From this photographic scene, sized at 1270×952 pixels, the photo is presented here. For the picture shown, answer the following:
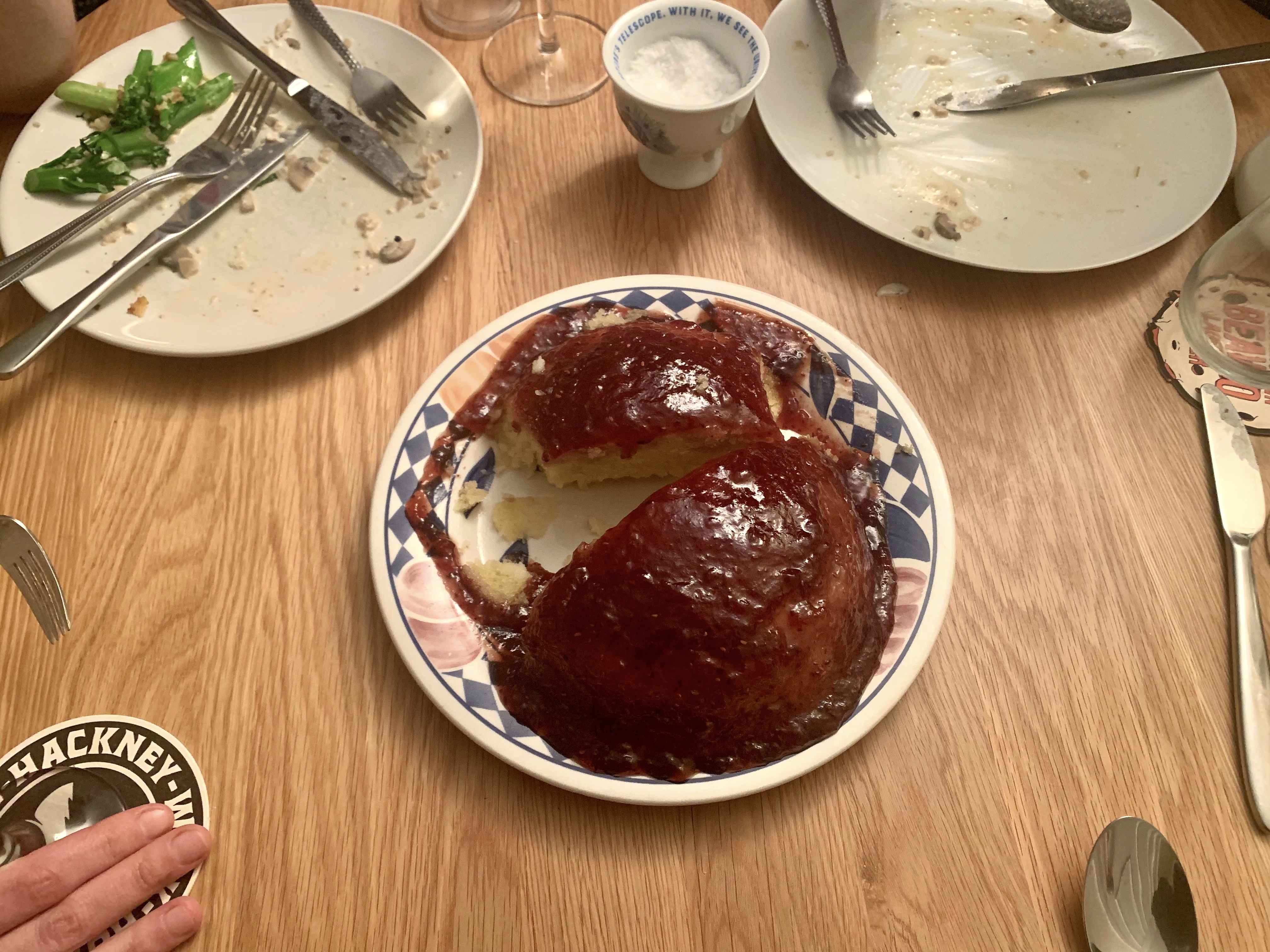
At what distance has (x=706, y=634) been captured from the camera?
880 millimetres

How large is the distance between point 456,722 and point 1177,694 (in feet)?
3.08

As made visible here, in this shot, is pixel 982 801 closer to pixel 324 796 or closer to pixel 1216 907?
pixel 1216 907

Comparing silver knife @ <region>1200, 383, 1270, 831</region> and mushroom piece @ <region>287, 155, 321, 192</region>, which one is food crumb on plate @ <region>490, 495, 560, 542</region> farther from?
silver knife @ <region>1200, 383, 1270, 831</region>

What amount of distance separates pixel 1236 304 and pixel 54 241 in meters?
1.84

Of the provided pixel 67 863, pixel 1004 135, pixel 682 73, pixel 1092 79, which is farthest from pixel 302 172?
pixel 1092 79

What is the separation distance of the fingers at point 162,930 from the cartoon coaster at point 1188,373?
5.13 feet

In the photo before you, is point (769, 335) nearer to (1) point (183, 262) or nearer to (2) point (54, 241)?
(1) point (183, 262)

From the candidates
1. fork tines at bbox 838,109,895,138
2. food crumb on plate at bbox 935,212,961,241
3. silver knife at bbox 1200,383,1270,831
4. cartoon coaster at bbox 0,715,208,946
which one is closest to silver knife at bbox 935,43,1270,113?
fork tines at bbox 838,109,895,138

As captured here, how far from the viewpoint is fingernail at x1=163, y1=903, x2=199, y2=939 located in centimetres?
88

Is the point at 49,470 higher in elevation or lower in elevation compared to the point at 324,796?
higher

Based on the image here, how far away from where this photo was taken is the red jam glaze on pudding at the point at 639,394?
103cm

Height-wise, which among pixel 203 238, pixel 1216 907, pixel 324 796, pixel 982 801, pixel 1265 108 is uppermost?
pixel 203 238

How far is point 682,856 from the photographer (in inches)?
37.5

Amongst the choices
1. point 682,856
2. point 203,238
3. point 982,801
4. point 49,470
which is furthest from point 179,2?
point 982,801
